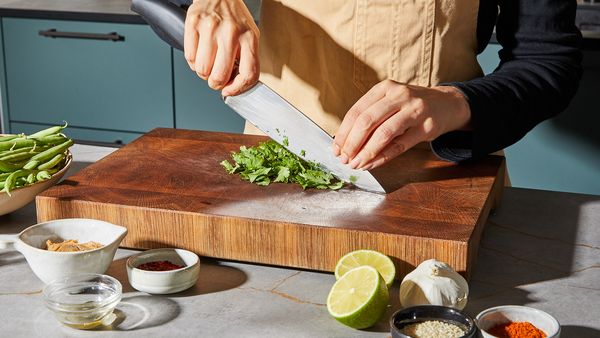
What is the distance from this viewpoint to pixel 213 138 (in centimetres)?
182

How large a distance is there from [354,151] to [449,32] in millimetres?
493

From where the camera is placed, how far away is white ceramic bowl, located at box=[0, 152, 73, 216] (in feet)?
4.93

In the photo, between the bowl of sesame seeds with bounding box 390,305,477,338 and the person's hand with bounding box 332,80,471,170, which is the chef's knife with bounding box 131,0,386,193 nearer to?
the person's hand with bounding box 332,80,471,170

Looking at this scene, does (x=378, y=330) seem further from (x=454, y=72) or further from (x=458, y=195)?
(x=454, y=72)

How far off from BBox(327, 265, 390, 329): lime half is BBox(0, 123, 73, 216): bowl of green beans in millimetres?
612

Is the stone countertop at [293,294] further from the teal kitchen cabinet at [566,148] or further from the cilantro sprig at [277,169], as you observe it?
the teal kitchen cabinet at [566,148]

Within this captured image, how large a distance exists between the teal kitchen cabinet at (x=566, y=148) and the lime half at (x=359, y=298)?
1.73 meters

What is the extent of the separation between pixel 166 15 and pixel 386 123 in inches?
19.9

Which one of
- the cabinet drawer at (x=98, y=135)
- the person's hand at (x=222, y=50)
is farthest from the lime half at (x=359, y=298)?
the cabinet drawer at (x=98, y=135)

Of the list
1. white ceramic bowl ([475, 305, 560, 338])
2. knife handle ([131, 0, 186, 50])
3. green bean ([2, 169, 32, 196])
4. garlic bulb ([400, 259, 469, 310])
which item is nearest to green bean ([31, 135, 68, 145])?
green bean ([2, 169, 32, 196])

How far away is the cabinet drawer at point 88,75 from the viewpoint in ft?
10.6

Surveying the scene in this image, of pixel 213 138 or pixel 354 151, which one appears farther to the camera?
pixel 213 138

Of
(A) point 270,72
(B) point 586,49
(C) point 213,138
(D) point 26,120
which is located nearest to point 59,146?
(C) point 213,138

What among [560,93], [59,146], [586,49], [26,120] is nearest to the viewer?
[59,146]
